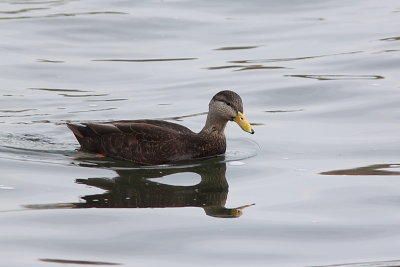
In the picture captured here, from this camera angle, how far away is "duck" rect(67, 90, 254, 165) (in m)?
12.4

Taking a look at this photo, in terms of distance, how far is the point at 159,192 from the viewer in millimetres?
10984

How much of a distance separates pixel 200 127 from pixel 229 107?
1.81 metres

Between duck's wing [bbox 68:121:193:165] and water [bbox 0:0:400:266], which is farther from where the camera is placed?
duck's wing [bbox 68:121:193:165]

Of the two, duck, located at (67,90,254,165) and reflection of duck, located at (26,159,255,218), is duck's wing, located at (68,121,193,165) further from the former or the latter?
reflection of duck, located at (26,159,255,218)

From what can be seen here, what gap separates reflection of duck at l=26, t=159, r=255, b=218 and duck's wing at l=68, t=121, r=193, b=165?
11.8 inches

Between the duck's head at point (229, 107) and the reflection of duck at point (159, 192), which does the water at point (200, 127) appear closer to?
the reflection of duck at point (159, 192)

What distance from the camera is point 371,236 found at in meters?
9.53

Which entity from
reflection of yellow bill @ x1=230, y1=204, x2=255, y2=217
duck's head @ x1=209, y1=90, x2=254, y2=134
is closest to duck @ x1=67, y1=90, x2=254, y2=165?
duck's head @ x1=209, y1=90, x2=254, y2=134

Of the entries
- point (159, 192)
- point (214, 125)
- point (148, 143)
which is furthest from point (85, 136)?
point (159, 192)

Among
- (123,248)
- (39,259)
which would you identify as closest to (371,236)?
(123,248)

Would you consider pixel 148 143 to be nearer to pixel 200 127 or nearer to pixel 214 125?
pixel 214 125

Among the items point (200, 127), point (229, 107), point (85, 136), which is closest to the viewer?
point (229, 107)

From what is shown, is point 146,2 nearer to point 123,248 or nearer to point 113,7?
point 113,7

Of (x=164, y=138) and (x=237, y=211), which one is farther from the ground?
(x=164, y=138)
